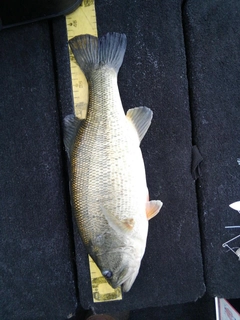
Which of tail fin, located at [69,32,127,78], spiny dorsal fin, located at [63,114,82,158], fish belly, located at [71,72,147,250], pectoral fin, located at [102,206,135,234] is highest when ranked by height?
tail fin, located at [69,32,127,78]

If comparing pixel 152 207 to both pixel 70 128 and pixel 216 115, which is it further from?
pixel 216 115

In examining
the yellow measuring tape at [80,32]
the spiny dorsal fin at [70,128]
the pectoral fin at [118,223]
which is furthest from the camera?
the yellow measuring tape at [80,32]

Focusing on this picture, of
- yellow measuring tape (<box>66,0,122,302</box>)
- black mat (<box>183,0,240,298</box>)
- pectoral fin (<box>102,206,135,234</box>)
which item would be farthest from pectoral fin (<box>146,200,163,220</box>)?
yellow measuring tape (<box>66,0,122,302</box>)

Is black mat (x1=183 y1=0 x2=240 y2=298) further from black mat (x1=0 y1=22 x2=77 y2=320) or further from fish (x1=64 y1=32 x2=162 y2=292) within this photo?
black mat (x1=0 y1=22 x2=77 y2=320)

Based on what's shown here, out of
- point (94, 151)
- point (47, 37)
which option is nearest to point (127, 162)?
point (94, 151)

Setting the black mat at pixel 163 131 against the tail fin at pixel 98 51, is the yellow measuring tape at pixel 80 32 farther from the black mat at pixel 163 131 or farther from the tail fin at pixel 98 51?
the tail fin at pixel 98 51

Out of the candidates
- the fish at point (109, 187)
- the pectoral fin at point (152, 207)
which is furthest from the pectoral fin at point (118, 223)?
the pectoral fin at point (152, 207)

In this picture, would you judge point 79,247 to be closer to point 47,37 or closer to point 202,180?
point 202,180
